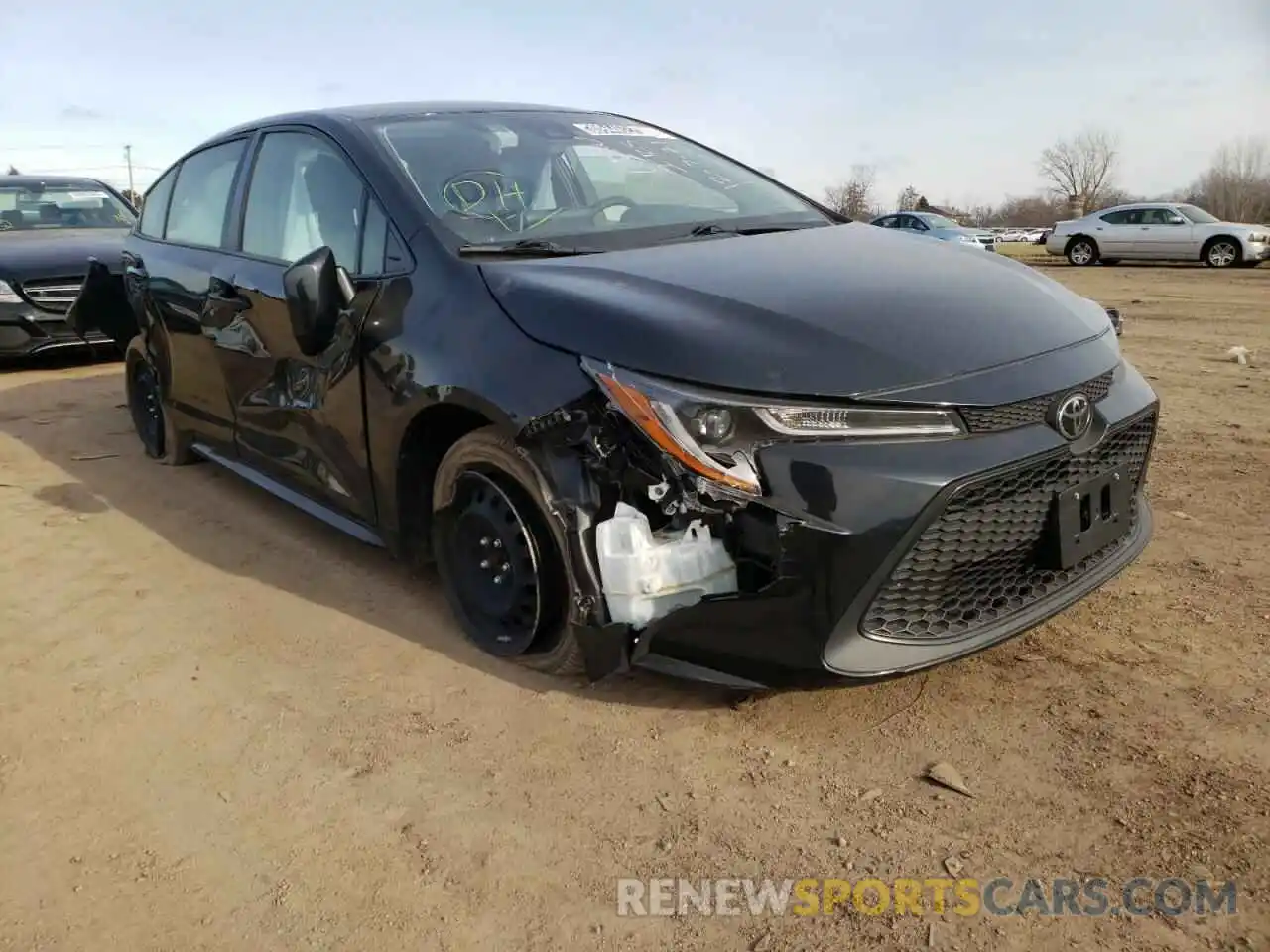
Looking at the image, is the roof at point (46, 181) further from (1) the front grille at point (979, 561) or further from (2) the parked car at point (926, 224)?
(2) the parked car at point (926, 224)

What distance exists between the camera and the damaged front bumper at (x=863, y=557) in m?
2.25

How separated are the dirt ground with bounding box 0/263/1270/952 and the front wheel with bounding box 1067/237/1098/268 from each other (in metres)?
19.8

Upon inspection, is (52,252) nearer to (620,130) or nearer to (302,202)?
(302,202)

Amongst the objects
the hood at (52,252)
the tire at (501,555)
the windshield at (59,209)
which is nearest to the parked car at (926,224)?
the windshield at (59,209)

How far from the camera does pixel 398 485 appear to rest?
3127mm

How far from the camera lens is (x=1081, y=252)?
21.8 meters

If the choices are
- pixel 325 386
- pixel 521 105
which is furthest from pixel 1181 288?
pixel 325 386

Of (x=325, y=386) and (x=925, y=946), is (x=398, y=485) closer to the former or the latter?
(x=325, y=386)

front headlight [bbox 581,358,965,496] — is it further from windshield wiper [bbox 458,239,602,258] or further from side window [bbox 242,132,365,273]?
side window [bbox 242,132,365,273]

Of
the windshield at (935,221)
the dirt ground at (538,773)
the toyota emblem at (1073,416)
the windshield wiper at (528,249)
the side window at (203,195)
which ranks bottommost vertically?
the dirt ground at (538,773)

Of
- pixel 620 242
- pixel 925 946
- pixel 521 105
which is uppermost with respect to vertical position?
pixel 521 105

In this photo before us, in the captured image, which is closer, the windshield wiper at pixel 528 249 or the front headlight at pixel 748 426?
the front headlight at pixel 748 426

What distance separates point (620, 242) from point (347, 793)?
1.72 meters

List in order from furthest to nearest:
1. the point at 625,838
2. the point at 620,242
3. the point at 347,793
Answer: the point at 620,242
the point at 347,793
the point at 625,838
